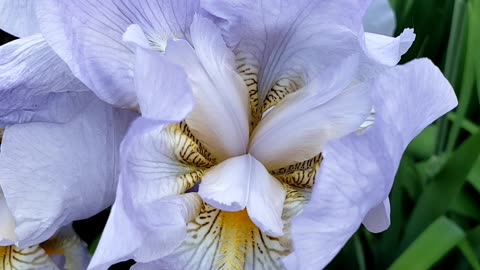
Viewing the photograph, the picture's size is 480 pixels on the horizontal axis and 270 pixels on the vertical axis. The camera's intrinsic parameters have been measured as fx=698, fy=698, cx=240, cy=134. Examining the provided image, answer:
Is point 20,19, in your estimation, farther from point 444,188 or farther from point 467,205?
point 467,205

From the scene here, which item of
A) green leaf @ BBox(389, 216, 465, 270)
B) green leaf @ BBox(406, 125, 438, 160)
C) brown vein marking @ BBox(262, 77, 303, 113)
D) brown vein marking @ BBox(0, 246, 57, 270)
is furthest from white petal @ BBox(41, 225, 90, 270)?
green leaf @ BBox(406, 125, 438, 160)

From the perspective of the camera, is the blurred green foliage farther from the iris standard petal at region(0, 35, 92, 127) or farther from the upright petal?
the iris standard petal at region(0, 35, 92, 127)

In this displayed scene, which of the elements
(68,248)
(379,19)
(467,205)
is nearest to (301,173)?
(68,248)

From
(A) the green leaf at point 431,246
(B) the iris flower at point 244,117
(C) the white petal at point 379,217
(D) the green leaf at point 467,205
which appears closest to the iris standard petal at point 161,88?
(B) the iris flower at point 244,117

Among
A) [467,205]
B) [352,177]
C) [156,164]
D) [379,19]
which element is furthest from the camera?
[467,205]

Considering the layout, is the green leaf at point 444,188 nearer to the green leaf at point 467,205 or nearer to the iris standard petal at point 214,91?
the green leaf at point 467,205
